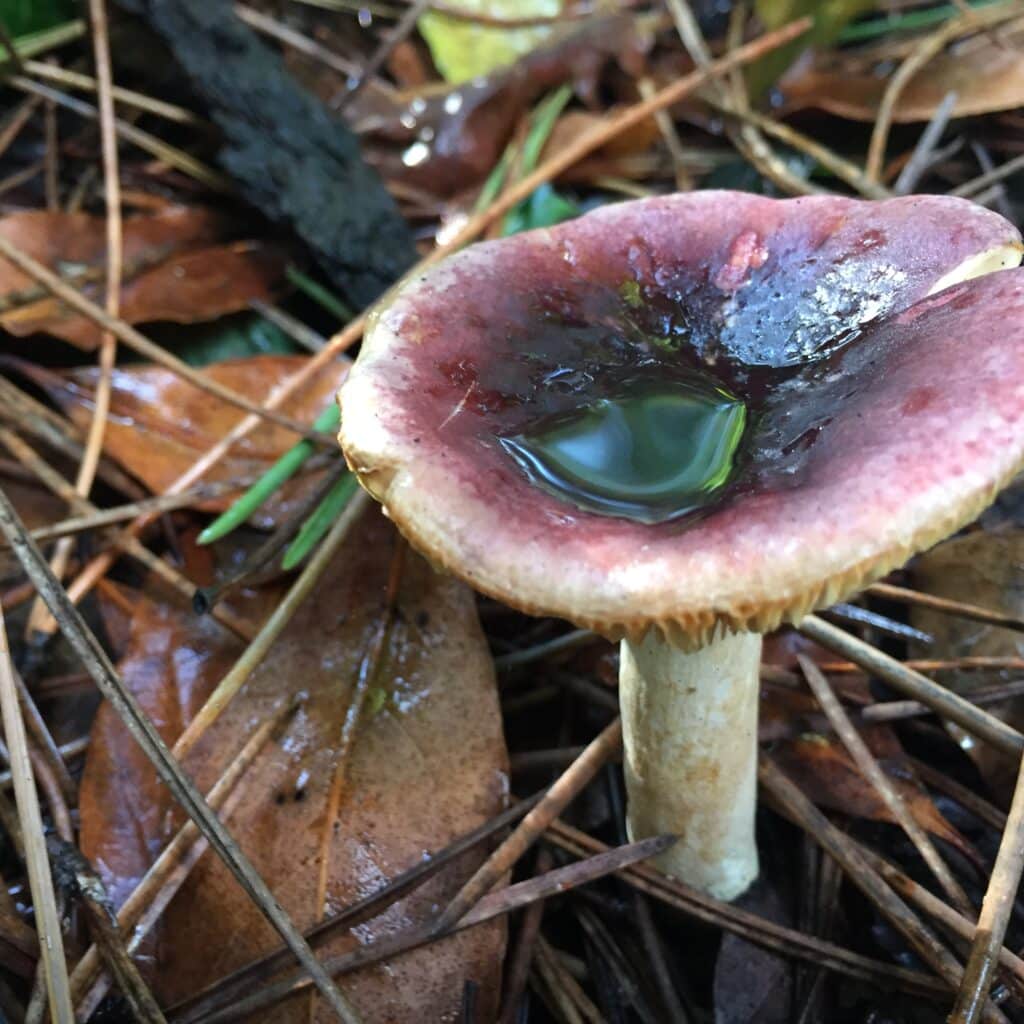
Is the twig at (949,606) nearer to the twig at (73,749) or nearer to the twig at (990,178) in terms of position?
the twig at (990,178)

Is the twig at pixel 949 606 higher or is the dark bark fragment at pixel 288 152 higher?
the dark bark fragment at pixel 288 152

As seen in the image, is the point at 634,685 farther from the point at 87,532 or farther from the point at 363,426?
the point at 87,532

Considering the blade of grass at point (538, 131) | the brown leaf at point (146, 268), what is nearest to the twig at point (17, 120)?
the brown leaf at point (146, 268)

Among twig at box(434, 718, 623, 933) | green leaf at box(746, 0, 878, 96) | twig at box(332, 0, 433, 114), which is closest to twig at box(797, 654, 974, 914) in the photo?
twig at box(434, 718, 623, 933)

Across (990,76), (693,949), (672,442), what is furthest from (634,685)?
(990,76)

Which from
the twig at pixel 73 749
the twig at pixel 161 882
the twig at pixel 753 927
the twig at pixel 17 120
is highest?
the twig at pixel 17 120

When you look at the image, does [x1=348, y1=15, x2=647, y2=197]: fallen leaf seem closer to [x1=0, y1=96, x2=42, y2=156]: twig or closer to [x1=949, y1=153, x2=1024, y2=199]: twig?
[x1=0, y1=96, x2=42, y2=156]: twig

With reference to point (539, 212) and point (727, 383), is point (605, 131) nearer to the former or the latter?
point (539, 212)
